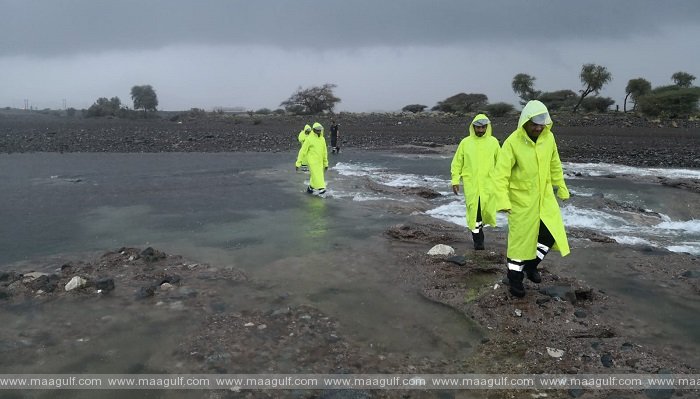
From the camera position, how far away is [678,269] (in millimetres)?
6023

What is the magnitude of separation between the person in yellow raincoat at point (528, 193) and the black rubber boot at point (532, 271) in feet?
0.47

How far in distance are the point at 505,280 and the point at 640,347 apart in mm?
1589

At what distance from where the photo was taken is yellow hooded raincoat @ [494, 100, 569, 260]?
15.9 feet

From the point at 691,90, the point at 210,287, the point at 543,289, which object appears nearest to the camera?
the point at 543,289

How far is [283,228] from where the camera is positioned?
845 cm

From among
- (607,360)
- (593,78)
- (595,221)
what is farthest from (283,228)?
(593,78)

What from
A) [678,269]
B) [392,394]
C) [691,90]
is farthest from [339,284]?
[691,90]

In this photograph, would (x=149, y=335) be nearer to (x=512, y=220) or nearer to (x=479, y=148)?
(x=512, y=220)

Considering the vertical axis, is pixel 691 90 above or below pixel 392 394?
above

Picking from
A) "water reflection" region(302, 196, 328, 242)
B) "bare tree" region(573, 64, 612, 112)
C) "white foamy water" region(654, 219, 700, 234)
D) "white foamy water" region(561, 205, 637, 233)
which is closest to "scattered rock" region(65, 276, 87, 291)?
"water reflection" region(302, 196, 328, 242)

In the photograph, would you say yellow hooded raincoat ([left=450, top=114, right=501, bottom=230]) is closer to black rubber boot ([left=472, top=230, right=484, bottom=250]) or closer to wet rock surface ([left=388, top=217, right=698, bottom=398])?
black rubber boot ([left=472, top=230, right=484, bottom=250])

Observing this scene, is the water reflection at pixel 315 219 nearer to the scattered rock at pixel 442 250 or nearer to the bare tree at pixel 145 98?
the scattered rock at pixel 442 250

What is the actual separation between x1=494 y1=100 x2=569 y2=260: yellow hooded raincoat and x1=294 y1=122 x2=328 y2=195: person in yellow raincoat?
6.77 m

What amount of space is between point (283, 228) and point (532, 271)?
4351 millimetres
